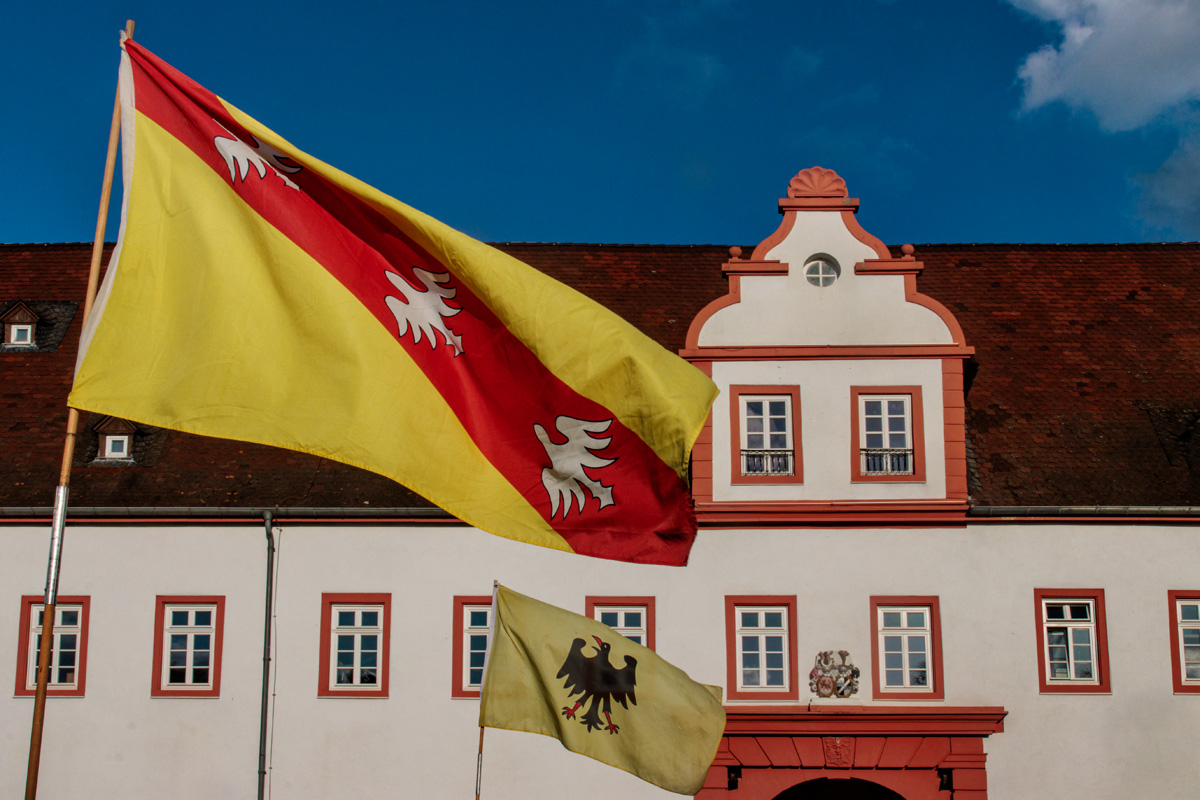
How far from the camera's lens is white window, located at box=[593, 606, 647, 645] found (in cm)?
1780

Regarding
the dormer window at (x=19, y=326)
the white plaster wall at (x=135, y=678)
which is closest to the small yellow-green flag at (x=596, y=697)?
the white plaster wall at (x=135, y=678)

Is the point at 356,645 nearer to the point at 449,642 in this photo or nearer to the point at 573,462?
the point at 449,642

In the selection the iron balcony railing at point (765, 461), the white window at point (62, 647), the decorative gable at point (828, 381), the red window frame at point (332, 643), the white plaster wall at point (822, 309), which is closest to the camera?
the red window frame at point (332, 643)

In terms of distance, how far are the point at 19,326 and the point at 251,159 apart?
1594 centimetres

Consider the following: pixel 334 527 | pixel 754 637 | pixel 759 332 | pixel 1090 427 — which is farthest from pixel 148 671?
pixel 1090 427

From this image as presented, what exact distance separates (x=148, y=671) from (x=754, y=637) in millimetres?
8539

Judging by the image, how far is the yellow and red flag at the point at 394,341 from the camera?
7.32m

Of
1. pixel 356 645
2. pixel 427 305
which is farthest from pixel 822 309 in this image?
pixel 427 305

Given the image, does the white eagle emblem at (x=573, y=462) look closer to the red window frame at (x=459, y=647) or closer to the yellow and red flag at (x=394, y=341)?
the yellow and red flag at (x=394, y=341)

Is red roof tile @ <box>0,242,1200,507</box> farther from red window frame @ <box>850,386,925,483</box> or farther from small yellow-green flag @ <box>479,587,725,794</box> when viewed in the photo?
small yellow-green flag @ <box>479,587,725,794</box>

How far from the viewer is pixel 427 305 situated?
7.80 metres

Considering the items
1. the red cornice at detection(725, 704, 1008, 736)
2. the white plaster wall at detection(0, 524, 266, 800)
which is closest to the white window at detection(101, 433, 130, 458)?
the white plaster wall at detection(0, 524, 266, 800)

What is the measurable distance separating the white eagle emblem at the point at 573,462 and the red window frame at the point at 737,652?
10.5 metres

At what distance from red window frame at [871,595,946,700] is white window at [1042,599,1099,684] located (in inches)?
59.0
